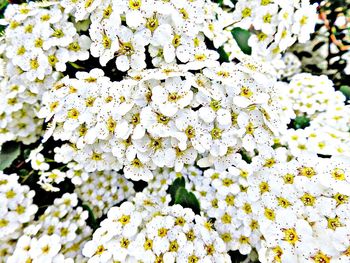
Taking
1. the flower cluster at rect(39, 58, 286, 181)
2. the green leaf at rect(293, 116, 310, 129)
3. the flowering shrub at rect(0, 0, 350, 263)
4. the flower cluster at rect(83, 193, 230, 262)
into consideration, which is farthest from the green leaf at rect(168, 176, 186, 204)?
the green leaf at rect(293, 116, 310, 129)

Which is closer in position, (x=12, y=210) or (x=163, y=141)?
(x=163, y=141)

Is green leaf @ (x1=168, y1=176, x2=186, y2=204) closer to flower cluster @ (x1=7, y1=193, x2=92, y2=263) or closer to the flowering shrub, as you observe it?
the flowering shrub

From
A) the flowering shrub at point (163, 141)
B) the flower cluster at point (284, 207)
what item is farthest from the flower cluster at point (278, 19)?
the flower cluster at point (284, 207)

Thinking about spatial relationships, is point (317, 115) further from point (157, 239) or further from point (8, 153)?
point (8, 153)

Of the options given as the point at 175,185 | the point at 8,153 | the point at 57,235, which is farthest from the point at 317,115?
the point at 8,153

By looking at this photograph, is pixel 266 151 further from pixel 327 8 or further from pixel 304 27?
pixel 327 8

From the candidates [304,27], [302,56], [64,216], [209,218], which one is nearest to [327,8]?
[302,56]
